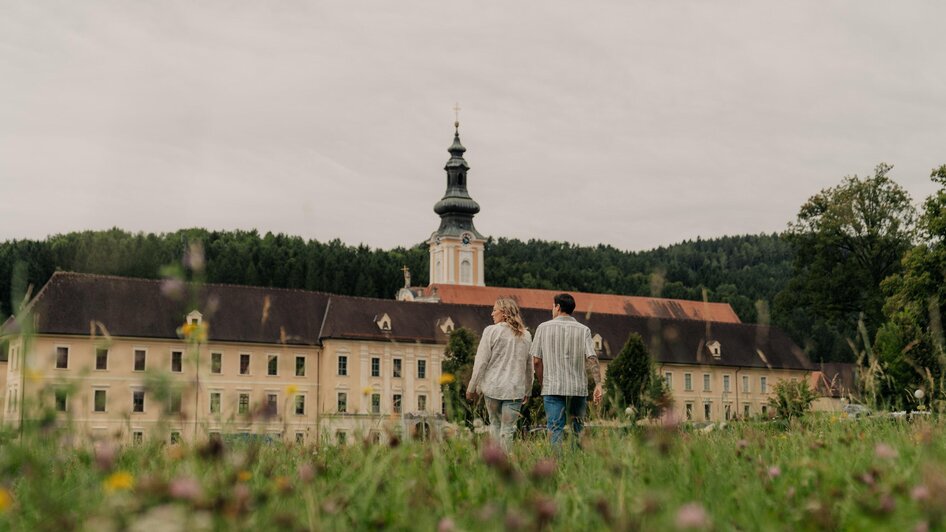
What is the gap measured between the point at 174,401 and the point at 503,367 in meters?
6.25

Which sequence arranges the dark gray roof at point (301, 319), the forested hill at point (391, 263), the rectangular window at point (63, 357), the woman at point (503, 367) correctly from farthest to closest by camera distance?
the forested hill at point (391, 263)
the dark gray roof at point (301, 319)
the rectangular window at point (63, 357)
the woman at point (503, 367)

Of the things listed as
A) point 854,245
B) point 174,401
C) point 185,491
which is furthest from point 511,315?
point 854,245

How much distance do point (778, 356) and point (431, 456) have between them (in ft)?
226

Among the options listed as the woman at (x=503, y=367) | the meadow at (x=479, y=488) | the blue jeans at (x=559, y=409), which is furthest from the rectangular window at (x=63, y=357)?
the meadow at (x=479, y=488)

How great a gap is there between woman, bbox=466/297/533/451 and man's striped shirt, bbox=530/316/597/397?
200mm

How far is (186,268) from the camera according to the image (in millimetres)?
3828

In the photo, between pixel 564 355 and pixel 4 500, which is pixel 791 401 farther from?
pixel 4 500

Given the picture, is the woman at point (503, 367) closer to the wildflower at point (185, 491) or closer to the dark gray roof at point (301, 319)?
the wildflower at point (185, 491)

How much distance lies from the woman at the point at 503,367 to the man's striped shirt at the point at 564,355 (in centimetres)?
20

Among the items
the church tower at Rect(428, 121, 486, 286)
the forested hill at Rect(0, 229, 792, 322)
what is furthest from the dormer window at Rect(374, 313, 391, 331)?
the church tower at Rect(428, 121, 486, 286)

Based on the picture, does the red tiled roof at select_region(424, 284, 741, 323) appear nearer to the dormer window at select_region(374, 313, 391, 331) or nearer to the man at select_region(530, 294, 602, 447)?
the dormer window at select_region(374, 313, 391, 331)

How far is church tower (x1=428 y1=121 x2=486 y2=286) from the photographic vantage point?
314 feet

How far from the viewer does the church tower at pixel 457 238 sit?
314 feet

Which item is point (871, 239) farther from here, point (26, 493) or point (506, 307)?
point (26, 493)
